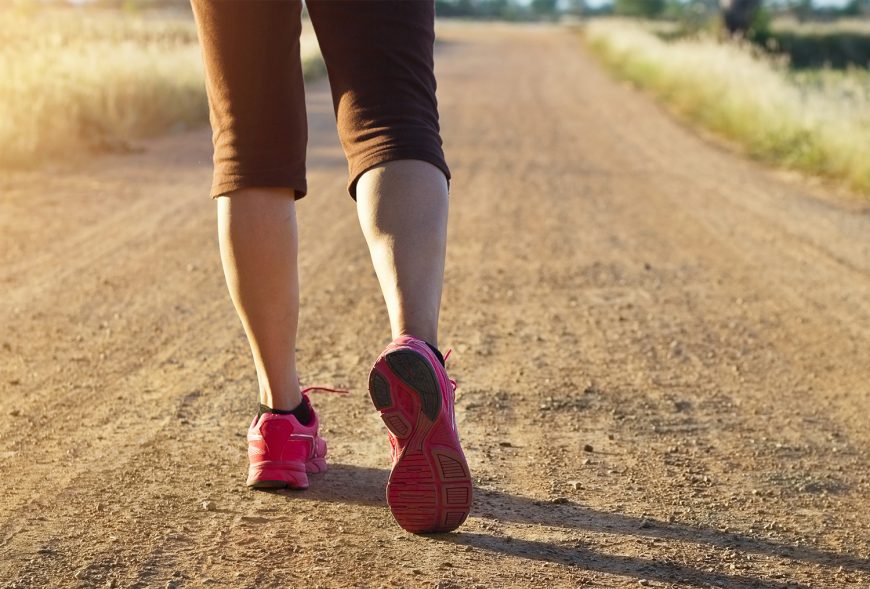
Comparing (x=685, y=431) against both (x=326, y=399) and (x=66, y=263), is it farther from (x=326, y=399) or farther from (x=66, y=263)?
(x=66, y=263)

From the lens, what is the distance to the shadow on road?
1990mm

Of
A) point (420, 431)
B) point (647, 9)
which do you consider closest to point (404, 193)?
point (420, 431)

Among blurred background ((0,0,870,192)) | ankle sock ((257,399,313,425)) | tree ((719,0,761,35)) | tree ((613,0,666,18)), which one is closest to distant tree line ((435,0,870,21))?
tree ((613,0,666,18))

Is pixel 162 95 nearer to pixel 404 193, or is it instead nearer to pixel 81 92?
pixel 81 92

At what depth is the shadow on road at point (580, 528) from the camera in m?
1.99

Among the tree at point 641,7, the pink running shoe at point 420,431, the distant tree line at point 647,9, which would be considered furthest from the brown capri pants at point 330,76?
the tree at point 641,7

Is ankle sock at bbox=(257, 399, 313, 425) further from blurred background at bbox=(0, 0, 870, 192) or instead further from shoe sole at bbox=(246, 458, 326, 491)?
blurred background at bbox=(0, 0, 870, 192)

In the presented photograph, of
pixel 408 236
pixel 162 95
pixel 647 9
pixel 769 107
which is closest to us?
pixel 408 236

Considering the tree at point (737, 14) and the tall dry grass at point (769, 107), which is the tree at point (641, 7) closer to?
the tree at point (737, 14)

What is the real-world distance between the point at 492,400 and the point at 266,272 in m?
1.02

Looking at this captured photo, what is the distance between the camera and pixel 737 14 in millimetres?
28703

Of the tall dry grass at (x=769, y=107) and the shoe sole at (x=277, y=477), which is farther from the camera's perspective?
the tall dry grass at (x=769, y=107)

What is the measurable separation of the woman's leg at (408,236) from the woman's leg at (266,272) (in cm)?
20

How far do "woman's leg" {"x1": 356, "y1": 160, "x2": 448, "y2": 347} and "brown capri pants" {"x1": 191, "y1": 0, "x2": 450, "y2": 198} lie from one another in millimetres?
32
